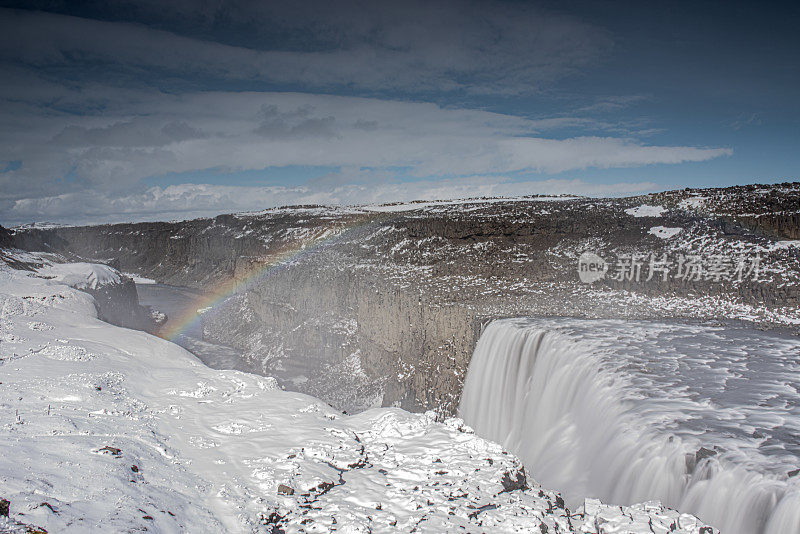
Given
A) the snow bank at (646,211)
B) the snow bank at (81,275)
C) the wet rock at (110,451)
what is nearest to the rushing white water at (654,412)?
the wet rock at (110,451)

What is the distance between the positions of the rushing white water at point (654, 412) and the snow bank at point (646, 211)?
2799cm

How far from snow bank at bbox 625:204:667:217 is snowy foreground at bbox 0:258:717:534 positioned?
37.9 meters

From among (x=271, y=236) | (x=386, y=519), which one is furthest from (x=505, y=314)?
(x=271, y=236)

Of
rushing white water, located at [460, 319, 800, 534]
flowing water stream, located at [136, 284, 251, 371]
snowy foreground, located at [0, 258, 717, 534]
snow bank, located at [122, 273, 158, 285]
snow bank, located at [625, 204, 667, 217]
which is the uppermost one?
snow bank, located at [625, 204, 667, 217]

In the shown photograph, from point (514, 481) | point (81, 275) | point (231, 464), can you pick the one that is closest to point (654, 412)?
point (514, 481)

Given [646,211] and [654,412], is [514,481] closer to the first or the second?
[654,412]

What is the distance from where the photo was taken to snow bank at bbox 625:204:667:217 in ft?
143

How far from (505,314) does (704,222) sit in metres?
24.5

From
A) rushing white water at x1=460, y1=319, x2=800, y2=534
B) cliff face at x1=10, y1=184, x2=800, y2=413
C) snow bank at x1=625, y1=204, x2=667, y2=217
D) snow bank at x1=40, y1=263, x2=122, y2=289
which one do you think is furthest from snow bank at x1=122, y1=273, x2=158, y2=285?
rushing white water at x1=460, y1=319, x2=800, y2=534

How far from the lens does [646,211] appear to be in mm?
45312

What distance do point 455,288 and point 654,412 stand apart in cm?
2376

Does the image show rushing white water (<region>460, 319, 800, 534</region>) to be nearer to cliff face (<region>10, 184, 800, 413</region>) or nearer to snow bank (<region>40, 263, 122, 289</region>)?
cliff face (<region>10, 184, 800, 413</region>)

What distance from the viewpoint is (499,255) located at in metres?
41.8

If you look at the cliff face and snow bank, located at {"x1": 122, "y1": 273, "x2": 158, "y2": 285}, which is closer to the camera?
the cliff face
